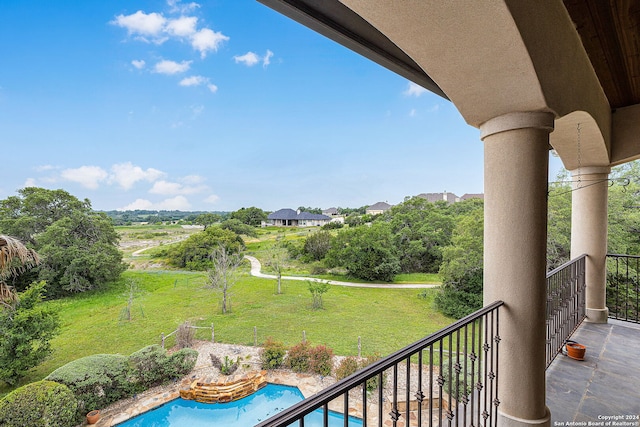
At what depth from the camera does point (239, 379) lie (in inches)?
329

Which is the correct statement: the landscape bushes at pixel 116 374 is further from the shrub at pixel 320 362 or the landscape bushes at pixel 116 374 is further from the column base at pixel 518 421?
the column base at pixel 518 421

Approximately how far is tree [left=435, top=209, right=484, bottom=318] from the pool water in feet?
24.2

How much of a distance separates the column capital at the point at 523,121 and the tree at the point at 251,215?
19908 millimetres

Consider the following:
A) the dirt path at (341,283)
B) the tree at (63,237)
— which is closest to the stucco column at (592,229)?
the dirt path at (341,283)

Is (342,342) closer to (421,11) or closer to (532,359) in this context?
(532,359)

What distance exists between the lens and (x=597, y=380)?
2.14 meters

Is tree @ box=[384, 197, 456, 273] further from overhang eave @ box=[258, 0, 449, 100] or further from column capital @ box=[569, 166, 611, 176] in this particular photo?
overhang eave @ box=[258, 0, 449, 100]

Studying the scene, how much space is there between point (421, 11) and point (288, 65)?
22190 mm

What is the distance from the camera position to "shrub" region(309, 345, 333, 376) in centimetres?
864

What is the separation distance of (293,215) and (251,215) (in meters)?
3.90

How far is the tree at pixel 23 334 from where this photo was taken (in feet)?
23.7

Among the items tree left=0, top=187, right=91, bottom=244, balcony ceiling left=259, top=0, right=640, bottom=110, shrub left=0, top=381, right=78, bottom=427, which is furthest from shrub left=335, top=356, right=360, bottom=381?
tree left=0, top=187, right=91, bottom=244

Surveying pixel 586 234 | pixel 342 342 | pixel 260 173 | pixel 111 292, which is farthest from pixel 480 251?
pixel 260 173

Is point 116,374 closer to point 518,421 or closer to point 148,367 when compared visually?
point 148,367
